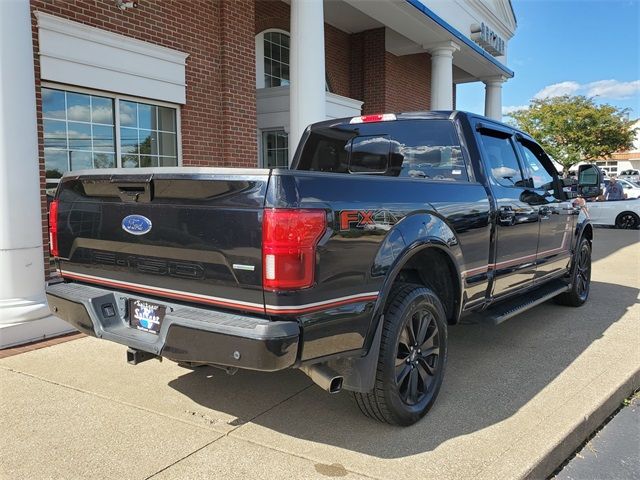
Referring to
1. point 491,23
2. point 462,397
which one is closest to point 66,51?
point 462,397

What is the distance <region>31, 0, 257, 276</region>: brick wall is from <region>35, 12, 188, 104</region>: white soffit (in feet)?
0.72

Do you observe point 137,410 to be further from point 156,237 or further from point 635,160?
point 635,160

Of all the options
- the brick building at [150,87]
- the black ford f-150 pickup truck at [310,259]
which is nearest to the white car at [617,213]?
the brick building at [150,87]

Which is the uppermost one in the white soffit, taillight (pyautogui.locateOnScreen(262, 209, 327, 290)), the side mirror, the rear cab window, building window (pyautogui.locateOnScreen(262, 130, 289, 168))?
the white soffit

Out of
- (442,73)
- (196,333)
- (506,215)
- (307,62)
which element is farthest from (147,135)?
(442,73)

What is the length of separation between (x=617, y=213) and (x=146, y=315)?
57.6 feet

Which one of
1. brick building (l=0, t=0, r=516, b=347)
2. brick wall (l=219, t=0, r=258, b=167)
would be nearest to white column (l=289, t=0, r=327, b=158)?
brick building (l=0, t=0, r=516, b=347)

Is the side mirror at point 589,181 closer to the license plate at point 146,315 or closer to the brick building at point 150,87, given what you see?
the brick building at point 150,87

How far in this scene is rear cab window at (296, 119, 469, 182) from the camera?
4309mm

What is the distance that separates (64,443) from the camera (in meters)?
3.20

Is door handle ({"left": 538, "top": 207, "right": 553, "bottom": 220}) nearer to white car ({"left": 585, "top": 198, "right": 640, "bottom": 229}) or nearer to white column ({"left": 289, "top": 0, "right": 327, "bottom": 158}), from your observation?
white column ({"left": 289, "top": 0, "right": 327, "bottom": 158})

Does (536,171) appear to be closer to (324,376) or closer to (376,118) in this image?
(376,118)

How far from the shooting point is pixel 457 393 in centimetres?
396

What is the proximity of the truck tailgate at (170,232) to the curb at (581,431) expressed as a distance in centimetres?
169
